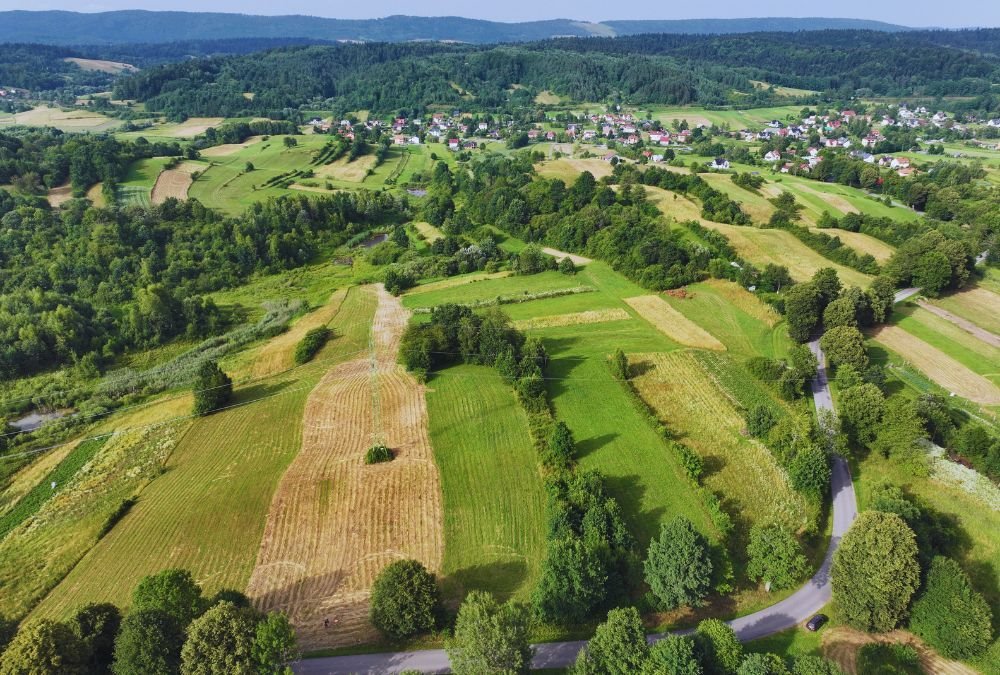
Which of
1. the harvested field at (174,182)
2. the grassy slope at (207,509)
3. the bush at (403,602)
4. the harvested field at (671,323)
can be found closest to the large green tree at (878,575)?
the bush at (403,602)

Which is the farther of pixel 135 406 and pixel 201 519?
pixel 135 406

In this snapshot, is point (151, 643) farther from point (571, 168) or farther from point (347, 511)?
point (571, 168)

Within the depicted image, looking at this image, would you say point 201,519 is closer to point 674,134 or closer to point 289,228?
point 289,228

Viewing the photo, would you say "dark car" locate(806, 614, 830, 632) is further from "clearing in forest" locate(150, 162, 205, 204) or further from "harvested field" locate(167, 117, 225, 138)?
"harvested field" locate(167, 117, 225, 138)

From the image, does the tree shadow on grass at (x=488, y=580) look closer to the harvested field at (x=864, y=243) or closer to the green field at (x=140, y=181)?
the harvested field at (x=864, y=243)

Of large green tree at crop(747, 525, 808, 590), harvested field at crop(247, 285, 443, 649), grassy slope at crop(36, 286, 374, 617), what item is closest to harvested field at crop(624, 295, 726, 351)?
large green tree at crop(747, 525, 808, 590)

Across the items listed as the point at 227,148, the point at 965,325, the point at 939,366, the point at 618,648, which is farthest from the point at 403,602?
the point at 227,148

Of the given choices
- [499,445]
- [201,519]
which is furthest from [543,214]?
[201,519]
